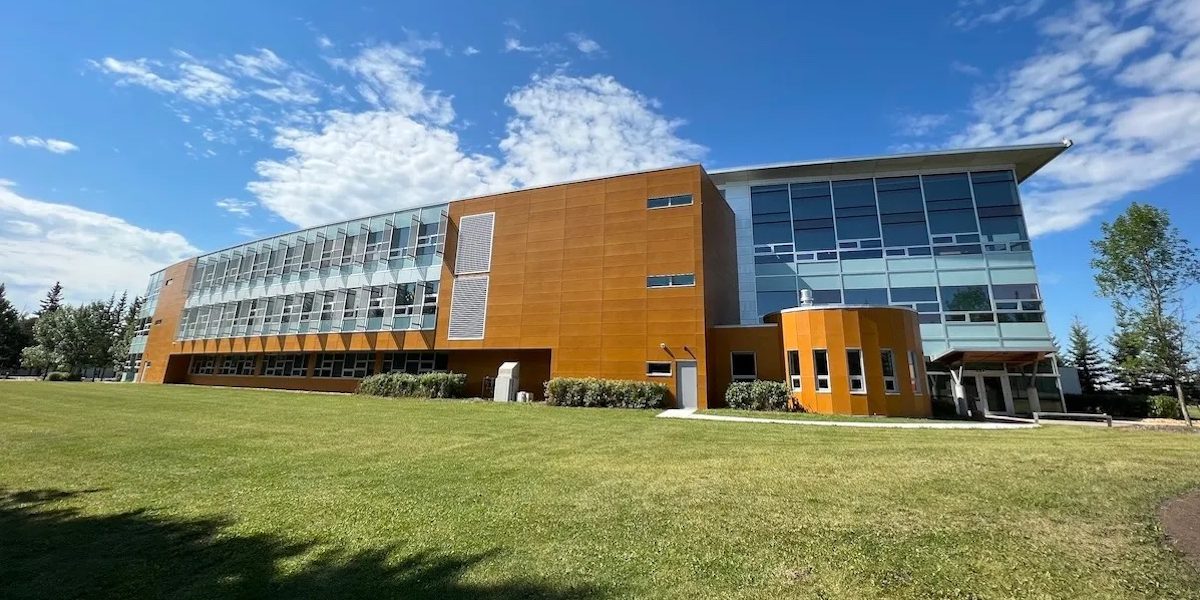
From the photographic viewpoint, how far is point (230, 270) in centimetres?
4219

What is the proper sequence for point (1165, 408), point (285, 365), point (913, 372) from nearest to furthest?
point (913, 372) → point (1165, 408) → point (285, 365)

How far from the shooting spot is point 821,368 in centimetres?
1980

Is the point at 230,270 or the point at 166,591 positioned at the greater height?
the point at 230,270

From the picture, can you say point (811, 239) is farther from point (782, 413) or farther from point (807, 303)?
point (782, 413)

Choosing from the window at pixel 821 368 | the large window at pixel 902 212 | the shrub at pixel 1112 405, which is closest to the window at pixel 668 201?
the window at pixel 821 368

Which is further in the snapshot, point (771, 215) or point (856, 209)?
point (771, 215)

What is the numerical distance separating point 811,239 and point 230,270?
4696 cm

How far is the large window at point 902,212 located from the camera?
93.6 feet

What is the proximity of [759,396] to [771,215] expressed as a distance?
1515 centimetres

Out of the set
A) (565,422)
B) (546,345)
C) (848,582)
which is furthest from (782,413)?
(848,582)

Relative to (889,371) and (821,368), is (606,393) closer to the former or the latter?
(821,368)

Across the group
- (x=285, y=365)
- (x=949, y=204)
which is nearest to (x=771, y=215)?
(x=949, y=204)

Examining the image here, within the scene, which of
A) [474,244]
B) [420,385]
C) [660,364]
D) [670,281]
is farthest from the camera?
[474,244]

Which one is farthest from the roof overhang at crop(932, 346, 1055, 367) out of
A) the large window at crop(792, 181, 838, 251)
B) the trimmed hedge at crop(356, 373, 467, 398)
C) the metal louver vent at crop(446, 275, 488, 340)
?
the trimmed hedge at crop(356, 373, 467, 398)
